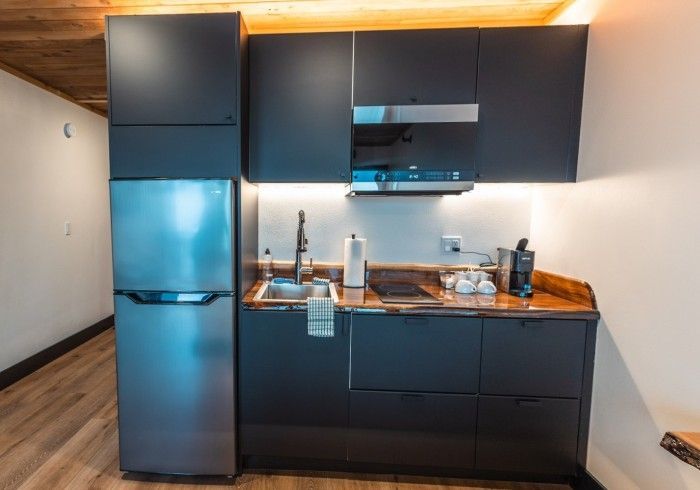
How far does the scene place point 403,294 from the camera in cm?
175

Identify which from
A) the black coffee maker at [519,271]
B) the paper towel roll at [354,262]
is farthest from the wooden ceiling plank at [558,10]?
the paper towel roll at [354,262]

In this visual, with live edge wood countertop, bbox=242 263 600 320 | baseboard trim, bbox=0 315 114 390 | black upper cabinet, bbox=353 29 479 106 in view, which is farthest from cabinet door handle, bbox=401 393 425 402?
baseboard trim, bbox=0 315 114 390

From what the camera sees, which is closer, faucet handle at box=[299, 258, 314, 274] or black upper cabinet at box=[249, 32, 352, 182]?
black upper cabinet at box=[249, 32, 352, 182]

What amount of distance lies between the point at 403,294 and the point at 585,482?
4.07ft

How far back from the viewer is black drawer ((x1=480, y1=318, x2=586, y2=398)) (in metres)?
1.50

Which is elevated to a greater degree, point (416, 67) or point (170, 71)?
point (416, 67)

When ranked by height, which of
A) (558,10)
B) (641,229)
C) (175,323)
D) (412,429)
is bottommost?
(412,429)

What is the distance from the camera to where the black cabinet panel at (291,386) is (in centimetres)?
155

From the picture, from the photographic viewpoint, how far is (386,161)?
5.54ft

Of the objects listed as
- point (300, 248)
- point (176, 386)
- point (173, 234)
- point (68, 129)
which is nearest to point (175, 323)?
point (176, 386)

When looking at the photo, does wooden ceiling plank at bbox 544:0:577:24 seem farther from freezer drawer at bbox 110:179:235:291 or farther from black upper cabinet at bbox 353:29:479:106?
freezer drawer at bbox 110:179:235:291

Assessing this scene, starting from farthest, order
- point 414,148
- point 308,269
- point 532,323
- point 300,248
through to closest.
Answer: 1. point 308,269
2. point 300,248
3. point 414,148
4. point 532,323

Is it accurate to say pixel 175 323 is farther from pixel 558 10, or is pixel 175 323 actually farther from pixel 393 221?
pixel 558 10

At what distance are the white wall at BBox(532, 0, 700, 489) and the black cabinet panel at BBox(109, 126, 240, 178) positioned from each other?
1.76 meters
